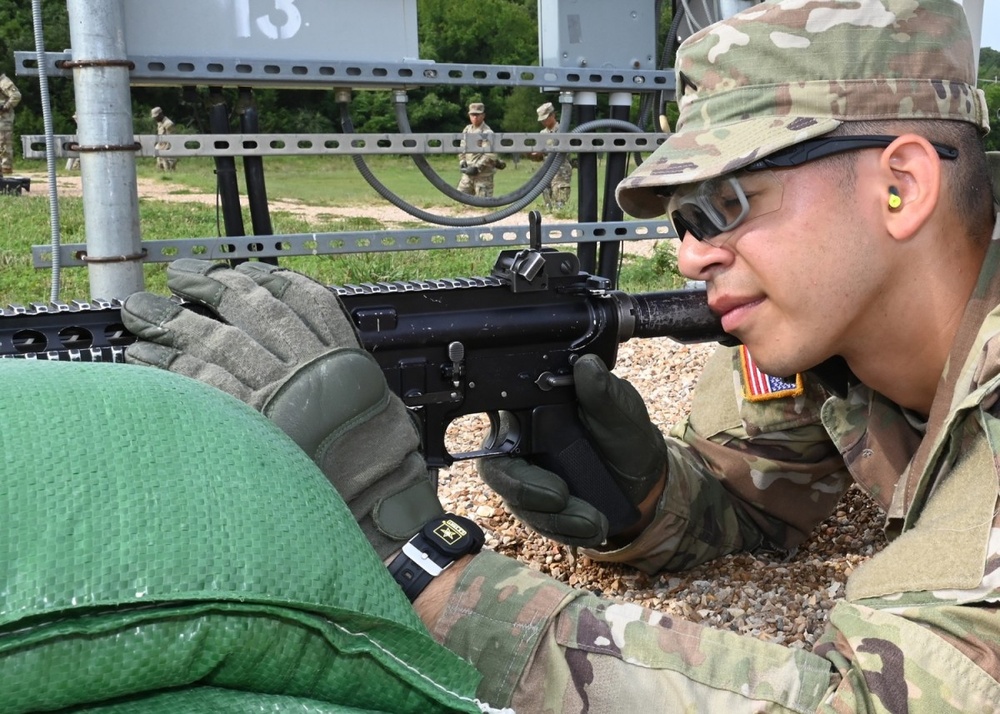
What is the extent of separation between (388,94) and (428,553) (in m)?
16.8

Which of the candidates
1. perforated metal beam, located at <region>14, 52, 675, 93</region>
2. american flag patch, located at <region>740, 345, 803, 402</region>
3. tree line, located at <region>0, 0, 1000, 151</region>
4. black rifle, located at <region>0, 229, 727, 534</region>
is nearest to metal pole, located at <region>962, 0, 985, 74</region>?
perforated metal beam, located at <region>14, 52, 675, 93</region>

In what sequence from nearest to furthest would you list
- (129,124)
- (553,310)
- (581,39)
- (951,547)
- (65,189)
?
(951,547)
(553,310)
(129,124)
(581,39)
(65,189)

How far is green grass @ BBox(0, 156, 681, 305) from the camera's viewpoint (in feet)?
28.3

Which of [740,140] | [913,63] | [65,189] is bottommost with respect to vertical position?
[65,189]

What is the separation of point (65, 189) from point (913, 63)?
664 inches

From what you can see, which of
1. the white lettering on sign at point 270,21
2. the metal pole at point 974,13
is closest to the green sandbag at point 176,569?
the white lettering on sign at point 270,21

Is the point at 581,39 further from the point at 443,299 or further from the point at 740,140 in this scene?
the point at 740,140

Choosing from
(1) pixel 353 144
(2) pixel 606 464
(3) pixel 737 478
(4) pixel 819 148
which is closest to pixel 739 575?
(3) pixel 737 478

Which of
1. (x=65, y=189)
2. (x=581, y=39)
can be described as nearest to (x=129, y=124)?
(x=581, y=39)

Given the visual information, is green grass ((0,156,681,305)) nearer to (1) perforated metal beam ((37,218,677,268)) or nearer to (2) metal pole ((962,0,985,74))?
(1) perforated metal beam ((37,218,677,268))

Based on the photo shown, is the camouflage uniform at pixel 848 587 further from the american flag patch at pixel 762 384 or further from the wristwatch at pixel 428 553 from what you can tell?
the american flag patch at pixel 762 384

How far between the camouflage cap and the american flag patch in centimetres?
84

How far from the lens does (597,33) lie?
11.9 ft

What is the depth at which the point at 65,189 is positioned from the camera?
53.9 ft
